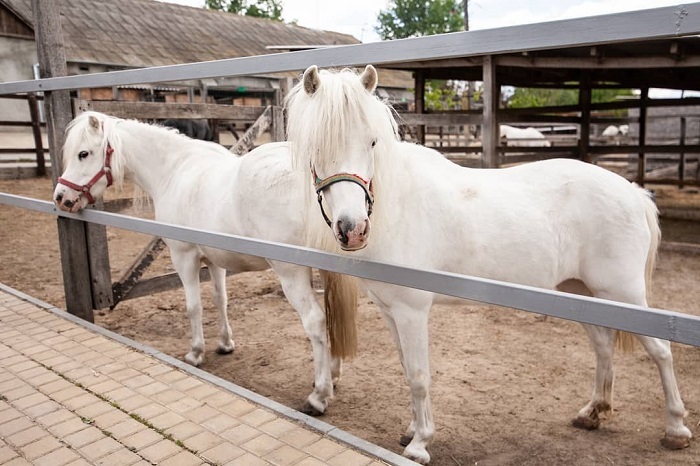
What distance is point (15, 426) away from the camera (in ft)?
8.32

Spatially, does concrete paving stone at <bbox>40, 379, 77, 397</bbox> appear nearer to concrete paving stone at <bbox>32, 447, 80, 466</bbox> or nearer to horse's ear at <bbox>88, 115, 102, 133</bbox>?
concrete paving stone at <bbox>32, 447, 80, 466</bbox>

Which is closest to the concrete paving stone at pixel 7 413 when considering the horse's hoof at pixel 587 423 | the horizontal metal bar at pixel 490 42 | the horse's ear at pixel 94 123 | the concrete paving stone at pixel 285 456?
the concrete paving stone at pixel 285 456

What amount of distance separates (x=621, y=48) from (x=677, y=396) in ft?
17.9

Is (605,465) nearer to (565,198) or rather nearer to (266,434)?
(565,198)

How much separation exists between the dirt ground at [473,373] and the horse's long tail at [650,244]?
49 centimetres

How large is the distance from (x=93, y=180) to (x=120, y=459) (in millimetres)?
2306

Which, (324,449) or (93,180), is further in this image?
(93,180)

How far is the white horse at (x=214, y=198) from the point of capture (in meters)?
3.28

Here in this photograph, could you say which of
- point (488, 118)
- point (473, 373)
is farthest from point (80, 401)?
point (488, 118)

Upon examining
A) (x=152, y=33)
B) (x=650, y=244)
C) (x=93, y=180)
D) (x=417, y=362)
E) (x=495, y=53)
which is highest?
(x=152, y=33)

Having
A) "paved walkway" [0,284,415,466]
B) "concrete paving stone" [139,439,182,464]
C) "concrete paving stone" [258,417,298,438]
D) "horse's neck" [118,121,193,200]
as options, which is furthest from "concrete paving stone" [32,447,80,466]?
"horse's neck" [118,121,193,200]

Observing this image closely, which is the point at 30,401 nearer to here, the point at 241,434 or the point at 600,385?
the point at 241,434

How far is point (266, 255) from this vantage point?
2289 mm

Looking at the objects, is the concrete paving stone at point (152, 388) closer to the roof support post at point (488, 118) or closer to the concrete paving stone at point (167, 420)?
the concrete paving stone at point (167, 420)
